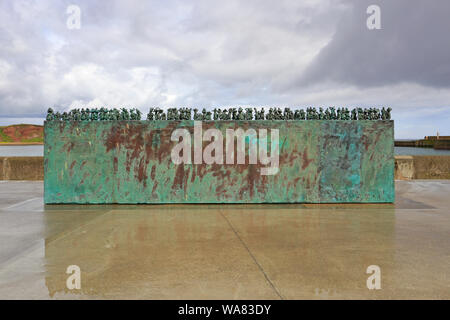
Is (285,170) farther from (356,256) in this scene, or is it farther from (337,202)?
(356,256)

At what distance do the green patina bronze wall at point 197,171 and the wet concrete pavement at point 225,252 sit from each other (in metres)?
0.93

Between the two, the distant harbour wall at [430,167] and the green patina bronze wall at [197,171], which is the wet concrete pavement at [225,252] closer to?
the green patina bronze wall at [197,171]

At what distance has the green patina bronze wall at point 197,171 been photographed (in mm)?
8375

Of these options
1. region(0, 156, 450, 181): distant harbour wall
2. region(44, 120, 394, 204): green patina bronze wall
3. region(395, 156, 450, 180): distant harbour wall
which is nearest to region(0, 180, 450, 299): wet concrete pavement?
region(44, 120, 394, 204): green patina bronze wall

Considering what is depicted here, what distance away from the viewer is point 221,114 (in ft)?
27.9

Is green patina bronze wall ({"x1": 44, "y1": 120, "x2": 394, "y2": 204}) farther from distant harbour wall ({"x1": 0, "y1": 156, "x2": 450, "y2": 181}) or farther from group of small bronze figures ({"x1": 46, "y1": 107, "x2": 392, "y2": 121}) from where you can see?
distant harbour wall ({"x1": 0, "y1": 156, "x2": 450, "y2": 181})

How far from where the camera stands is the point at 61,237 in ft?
17.0

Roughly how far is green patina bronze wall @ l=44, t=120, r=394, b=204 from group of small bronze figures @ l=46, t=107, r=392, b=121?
0.69 ft

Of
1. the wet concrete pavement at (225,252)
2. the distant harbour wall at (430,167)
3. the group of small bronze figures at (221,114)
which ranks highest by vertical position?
the group of small bronze figures at (221,114)

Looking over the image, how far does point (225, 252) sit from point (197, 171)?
4154mm

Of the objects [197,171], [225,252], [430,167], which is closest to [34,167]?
[197,171]

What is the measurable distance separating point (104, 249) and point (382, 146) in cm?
710

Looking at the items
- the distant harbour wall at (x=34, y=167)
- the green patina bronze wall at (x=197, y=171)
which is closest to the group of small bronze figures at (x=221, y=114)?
the green patina bronze wall at (x=197, y=171)
